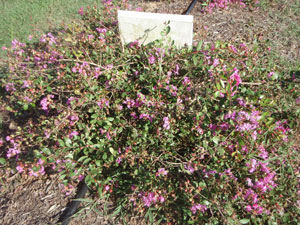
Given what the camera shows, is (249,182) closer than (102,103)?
Yes

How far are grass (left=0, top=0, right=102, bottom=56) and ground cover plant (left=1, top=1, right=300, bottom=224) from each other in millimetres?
2194

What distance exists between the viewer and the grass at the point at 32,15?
455 centimetres

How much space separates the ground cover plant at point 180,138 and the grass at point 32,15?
2.19m

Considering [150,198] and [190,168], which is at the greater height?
[190,168]

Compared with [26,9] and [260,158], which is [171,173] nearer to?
[260,158]

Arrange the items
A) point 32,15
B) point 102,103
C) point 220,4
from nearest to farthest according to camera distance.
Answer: point 102,103 < point 220,4 < point 32,15

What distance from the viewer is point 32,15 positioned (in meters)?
5.01

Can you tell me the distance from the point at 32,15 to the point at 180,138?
4407mm

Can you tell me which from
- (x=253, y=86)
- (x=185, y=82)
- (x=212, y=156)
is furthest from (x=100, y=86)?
(x=253, y=86)

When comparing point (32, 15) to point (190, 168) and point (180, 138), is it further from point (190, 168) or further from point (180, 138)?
point (190, 168)

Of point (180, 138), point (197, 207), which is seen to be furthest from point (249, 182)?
point (180, 138)

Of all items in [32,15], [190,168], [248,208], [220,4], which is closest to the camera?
[248,208]

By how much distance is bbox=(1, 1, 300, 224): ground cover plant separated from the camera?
204 centimetres

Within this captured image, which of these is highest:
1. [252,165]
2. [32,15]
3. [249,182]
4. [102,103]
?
[32,15]
